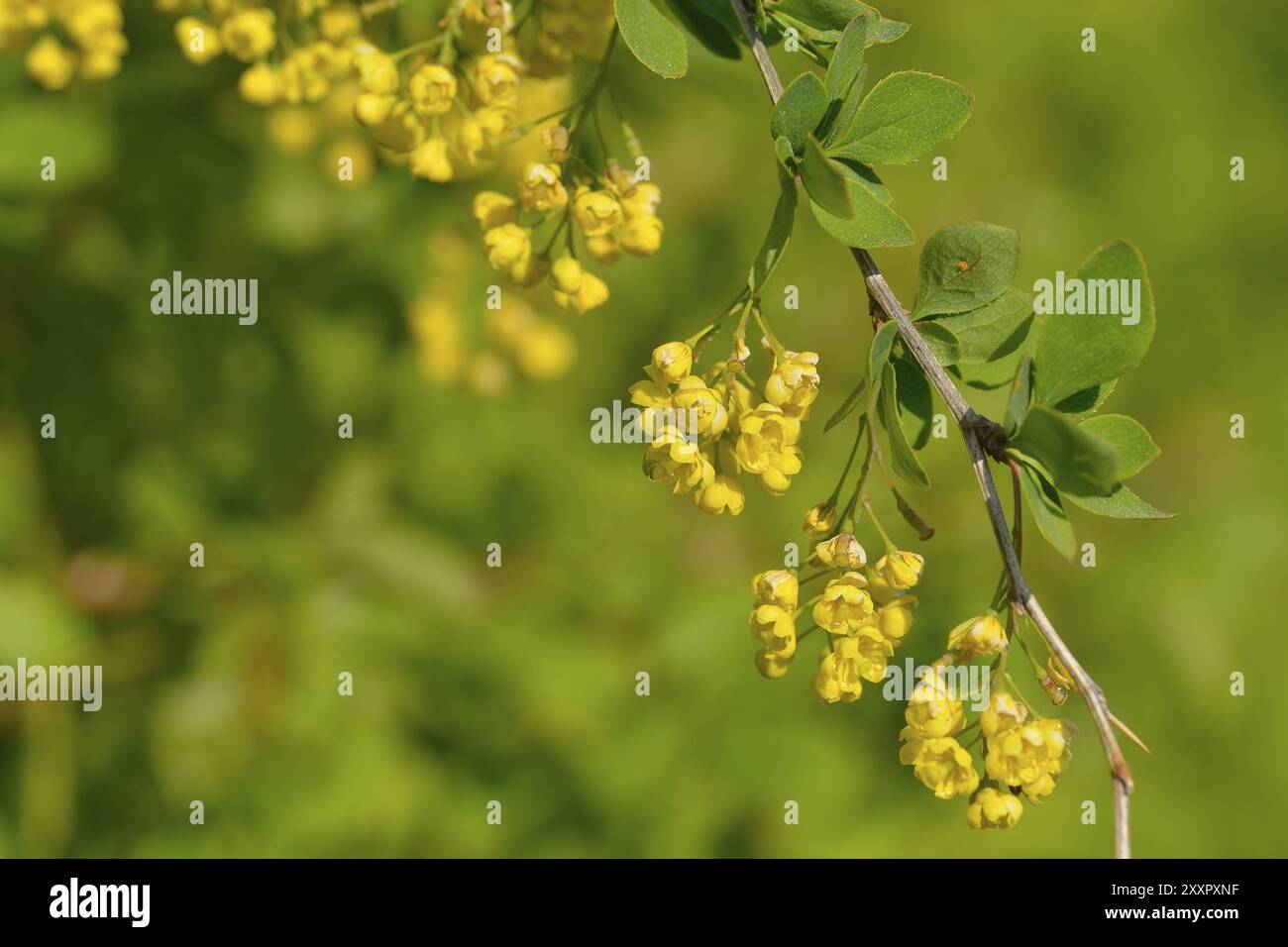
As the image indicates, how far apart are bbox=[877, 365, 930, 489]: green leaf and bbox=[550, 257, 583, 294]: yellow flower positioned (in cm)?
29

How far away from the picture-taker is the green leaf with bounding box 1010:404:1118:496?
614 millimetres

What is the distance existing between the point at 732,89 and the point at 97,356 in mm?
981

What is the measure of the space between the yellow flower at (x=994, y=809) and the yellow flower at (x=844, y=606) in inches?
5.5

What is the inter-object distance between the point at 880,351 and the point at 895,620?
0.19 metres

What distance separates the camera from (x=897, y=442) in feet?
2.35

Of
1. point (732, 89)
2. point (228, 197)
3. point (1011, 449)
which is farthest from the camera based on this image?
point (228, 197)

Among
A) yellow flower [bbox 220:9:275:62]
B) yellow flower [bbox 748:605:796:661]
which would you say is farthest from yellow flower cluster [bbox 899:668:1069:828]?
yellow flower [bbox 220:9:275:62]

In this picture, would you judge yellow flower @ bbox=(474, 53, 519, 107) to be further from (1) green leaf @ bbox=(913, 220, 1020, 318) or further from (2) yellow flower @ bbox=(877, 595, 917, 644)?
(2) yellow flower @ bbox=(877, 595, 917, 644)

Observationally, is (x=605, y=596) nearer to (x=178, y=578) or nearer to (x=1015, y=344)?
(x=178, y=578)

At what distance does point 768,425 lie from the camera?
0.75 metres

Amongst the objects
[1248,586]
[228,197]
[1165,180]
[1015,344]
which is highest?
[1165,180]

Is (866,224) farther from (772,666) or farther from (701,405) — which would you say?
(772,666)

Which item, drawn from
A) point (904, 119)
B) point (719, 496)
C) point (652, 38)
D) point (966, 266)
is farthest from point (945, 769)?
point (652, 38)

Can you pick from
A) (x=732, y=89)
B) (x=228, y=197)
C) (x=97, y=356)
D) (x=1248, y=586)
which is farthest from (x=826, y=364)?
(x=97, y=356)
